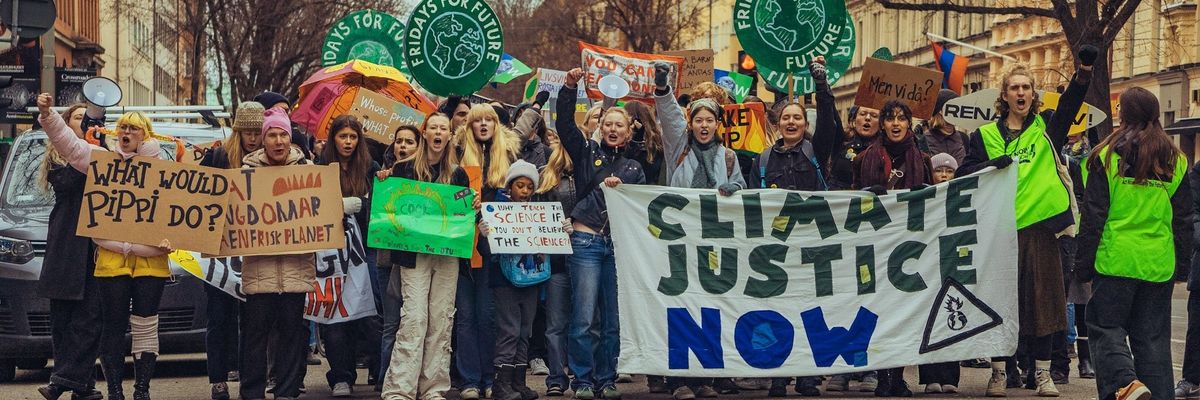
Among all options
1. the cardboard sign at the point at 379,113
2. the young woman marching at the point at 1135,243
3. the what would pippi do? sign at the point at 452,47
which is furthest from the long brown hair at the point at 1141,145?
the what would pippi do? sign at the point at 452,47

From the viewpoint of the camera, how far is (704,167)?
10.7m

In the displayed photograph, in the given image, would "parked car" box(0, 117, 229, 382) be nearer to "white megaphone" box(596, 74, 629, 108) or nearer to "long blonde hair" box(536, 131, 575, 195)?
"long blonde hair" box(536, 131, 575, 195)

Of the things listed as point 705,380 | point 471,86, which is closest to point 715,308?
point 705,380

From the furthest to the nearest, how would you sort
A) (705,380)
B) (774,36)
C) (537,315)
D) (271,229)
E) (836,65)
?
1. (836,65)
2. (774,36)
3. (537,315)
4. (705,380)
5. (271,229)

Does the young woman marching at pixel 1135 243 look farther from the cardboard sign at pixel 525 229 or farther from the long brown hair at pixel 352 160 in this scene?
the long brown hair at pixel 352 160

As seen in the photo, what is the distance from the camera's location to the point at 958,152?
493 inches

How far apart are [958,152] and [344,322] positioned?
4363mm

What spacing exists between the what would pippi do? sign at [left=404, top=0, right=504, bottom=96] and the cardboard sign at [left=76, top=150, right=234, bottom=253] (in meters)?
3.89

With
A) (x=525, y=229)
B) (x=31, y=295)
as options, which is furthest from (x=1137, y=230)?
(x=31, y=295)

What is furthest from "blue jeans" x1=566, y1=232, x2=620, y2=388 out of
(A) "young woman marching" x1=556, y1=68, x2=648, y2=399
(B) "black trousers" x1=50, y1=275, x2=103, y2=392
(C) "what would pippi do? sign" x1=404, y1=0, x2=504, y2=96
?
(C) "what would pippi do? sign" x1=404, y1=0, x2=504, y2=96

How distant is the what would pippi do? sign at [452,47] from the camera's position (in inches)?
546

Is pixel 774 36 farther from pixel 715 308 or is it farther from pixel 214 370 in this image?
pixel 214 370

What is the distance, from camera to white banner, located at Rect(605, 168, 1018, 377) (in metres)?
10.4

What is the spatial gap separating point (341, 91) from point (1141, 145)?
7.02 m
